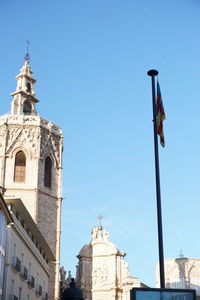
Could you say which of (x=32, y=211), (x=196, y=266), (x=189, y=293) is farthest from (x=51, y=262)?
(x=189, y=293)

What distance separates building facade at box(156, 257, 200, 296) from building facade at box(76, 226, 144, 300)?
16.9m

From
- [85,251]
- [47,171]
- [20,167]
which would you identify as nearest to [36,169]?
[20,167]

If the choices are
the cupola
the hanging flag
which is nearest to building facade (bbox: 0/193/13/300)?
the hanging flag

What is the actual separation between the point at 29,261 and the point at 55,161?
1813 cm

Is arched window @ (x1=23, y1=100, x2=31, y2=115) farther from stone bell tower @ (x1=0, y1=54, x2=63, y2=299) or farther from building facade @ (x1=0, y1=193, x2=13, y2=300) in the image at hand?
building facade @ (x1=0, y1=193, x2=13, y2=300)

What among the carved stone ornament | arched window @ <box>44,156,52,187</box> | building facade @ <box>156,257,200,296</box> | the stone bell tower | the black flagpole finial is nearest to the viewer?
the black flagpole finial

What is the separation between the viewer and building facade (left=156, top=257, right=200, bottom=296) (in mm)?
76188

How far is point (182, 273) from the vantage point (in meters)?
77.0

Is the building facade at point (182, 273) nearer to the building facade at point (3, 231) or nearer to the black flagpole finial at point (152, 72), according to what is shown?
the building facade at point (3, 231)

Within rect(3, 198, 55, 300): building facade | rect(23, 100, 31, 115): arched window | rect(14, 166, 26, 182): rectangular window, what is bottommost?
rect(3, 198, 55, 300): building facade

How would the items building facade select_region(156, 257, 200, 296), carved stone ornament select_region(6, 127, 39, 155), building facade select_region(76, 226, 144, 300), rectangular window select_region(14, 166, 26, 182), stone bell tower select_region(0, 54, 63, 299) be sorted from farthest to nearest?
1. building facade select_region(156, 257, 200, 296)
2. building facade select_region(76, 226, 144, 300)
3. carved stone ornament select_region(6, 127, 39, 155)
4. rectangular window select_region(14, 166, 26, 182)
5. stone bell tower select_region(0, 54, 63, 299)

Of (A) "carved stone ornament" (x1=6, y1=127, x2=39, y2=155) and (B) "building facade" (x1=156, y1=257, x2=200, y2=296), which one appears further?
(B) "building facade" (x1=156, y1=257, x2=200, y2=296)

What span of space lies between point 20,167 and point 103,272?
17221 mm

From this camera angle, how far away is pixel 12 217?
31859mm
